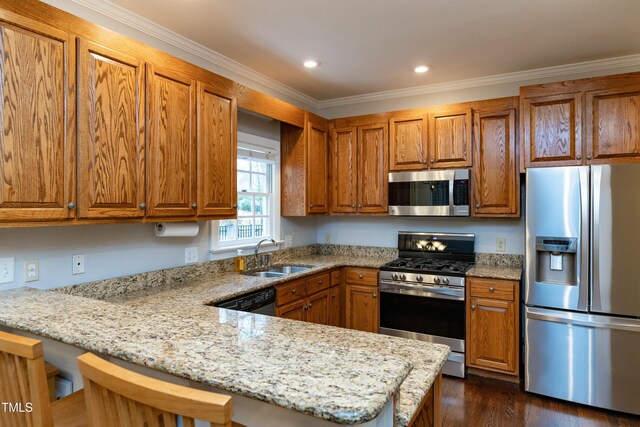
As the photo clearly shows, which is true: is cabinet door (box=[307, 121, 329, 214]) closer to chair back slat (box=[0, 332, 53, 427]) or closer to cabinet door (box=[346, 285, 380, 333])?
cabinet door (box=[346, 285, 380, 333])

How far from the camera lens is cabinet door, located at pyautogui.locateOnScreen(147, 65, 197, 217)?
2189mm

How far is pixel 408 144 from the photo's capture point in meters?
3.70

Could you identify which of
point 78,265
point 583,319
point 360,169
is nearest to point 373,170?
point 360,169

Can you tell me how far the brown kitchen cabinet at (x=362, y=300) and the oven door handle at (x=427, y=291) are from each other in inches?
5.1

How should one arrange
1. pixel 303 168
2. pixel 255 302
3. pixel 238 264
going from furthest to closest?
pixel 303 168, pixel 238 264, pixel 255 302

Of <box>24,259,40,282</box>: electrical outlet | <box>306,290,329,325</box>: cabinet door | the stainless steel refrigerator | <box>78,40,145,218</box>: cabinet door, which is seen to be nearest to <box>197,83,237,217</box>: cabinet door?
<box>78,40,145,218</box>: cabinet door

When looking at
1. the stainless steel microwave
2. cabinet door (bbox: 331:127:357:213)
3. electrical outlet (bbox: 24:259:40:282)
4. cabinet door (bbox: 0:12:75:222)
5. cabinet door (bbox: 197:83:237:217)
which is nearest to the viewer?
cabinet door (bbox: 0:12:75:222)

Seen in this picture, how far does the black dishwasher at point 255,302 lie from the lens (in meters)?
2.39

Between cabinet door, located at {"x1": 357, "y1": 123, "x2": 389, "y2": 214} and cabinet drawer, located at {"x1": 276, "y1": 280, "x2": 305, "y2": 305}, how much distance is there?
47.2 inches

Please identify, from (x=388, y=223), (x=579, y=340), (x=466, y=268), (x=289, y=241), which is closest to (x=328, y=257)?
(x=289, y=241)

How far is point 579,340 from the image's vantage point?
2734mm

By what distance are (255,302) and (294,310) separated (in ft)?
1.73

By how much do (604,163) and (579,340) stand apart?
4.28 feet

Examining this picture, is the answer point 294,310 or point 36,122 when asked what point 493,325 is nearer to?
point 294,310
